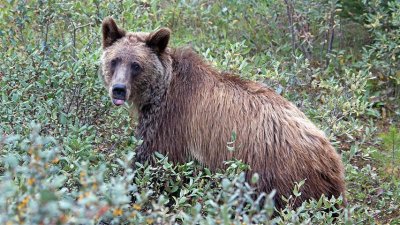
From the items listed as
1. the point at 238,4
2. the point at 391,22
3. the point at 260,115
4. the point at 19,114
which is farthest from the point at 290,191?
the point at 238,4

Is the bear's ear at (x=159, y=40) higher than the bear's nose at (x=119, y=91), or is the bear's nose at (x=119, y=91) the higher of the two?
the bear's ear at (x=159, y=40)

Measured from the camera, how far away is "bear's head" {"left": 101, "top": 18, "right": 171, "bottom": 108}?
706 centimetres

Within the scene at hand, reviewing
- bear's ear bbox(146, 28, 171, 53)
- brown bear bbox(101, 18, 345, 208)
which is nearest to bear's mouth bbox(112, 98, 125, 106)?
brown bear bbox(101, 18, 345, 208)

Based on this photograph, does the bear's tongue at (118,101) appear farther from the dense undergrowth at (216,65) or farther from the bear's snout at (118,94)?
the dense undergrowth at (216,65)

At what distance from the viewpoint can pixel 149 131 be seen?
7020 mm

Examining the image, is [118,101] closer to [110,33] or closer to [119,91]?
[119,91]

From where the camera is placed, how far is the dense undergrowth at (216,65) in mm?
4926

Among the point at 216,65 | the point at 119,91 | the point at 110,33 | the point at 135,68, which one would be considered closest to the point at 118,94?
the point at 119,91

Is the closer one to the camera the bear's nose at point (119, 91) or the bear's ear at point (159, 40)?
the bear's nose at point (119, 91)

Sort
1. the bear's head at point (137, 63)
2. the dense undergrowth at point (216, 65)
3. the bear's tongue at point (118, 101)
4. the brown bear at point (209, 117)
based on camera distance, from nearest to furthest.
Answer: the dense undergrowth at point (216, 65) < the brown bear at point (209, 117) < the bear's tongue at point (118, 101) < the bear's head at point (137, 63)

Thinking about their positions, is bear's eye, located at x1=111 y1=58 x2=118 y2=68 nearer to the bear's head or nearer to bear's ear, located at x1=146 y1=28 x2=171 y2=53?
the bear's head

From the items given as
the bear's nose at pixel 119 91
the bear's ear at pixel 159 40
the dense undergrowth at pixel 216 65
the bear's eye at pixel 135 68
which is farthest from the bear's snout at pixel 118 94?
the bear's ear at pixel 159 40

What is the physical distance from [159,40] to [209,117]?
2.94 ft

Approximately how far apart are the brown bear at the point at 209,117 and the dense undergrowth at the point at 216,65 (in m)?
→ 0.20
